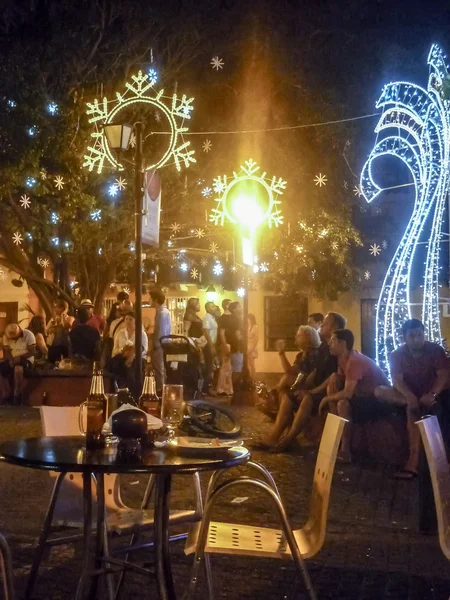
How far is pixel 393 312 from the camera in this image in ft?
40.8

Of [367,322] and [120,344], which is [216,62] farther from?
[367,322]

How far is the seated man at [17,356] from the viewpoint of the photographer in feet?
48.9

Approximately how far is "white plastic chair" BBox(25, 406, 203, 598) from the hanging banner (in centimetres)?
747

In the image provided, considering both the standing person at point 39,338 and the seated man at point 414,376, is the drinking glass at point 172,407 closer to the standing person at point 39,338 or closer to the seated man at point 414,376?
the seated man at point 414,376

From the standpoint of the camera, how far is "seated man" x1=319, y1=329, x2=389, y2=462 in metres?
9.01

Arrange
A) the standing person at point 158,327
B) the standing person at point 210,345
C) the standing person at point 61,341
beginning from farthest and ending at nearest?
the standing person at point 210,345 → the standing person at point 61,341 → the standing person at point 158,327

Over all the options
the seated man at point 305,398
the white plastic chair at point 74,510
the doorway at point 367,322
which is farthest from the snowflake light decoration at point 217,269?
the white plastic chair at point 74,510

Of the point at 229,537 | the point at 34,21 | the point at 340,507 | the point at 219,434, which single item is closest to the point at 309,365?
the point at 219,434

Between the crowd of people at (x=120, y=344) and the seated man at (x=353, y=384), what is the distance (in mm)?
3430

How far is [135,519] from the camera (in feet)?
15.4

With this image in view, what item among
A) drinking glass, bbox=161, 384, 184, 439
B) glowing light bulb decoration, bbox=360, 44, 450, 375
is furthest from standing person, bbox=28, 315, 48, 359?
drinking glass, bbox=161, 384, 184, 439

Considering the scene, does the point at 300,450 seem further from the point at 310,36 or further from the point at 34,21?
the point at 310,36

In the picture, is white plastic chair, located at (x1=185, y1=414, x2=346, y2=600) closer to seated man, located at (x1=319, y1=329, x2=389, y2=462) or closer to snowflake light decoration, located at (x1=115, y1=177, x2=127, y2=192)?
seated man, located at (x1=319, y1=329, x2=389, y2=462)

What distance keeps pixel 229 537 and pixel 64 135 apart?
42.5ft
